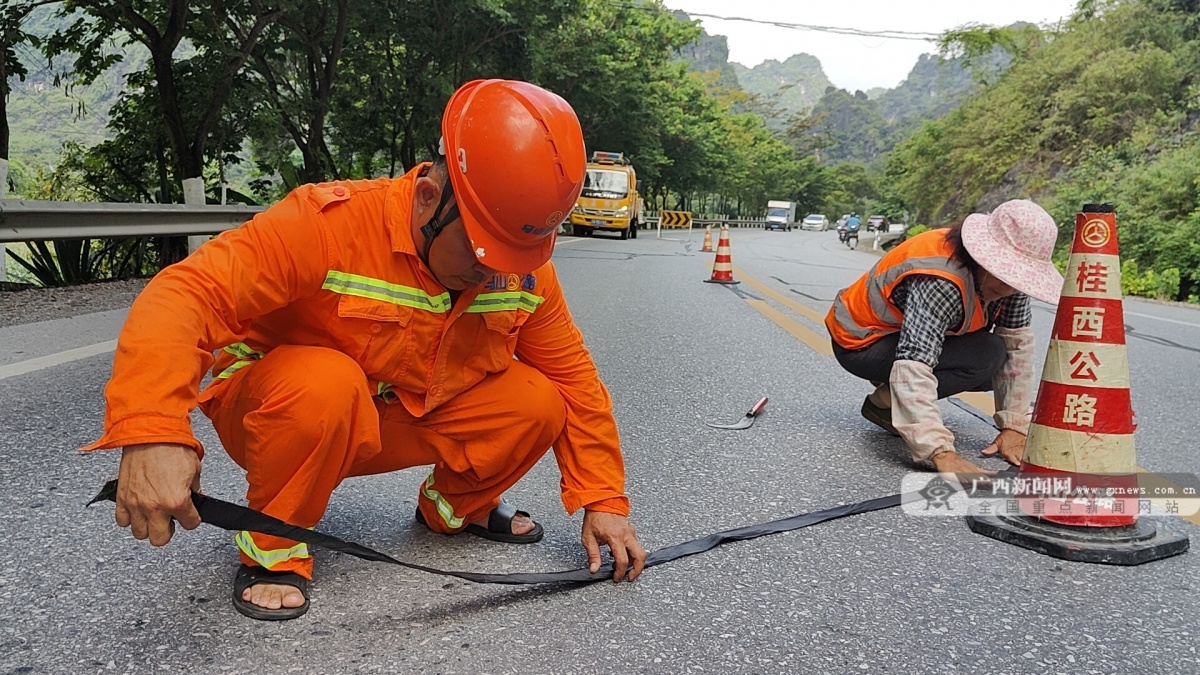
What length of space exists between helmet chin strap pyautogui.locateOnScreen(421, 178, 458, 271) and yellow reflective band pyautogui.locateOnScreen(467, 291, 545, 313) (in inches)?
7.3

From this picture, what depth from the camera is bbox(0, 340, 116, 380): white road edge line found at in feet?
12.9

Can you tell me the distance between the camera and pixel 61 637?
1714 millimetres

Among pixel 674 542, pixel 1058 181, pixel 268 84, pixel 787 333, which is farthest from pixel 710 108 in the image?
pixel 674 542

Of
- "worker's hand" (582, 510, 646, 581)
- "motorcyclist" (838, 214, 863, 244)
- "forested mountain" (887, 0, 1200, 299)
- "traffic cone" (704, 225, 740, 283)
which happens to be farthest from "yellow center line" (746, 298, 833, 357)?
"motorcyclist" (838, 214, 863, 244)

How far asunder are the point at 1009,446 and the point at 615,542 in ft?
6.14

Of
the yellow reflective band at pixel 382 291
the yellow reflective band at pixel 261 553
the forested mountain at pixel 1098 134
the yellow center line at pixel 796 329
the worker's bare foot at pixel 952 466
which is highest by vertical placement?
the forested mountain at pixel 1098 134

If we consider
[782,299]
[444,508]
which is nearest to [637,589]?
[444,508]

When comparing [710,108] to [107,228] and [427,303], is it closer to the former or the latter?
[107,228]

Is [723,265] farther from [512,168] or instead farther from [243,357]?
[512,168]

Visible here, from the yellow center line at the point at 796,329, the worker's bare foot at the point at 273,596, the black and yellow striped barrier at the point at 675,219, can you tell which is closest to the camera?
the worker's bare foot at the point at 273,596

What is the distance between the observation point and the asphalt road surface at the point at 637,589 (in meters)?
1.77

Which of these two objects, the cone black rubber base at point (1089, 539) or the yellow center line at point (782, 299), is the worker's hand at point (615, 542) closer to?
the cone black rubber base at point (1089, 539)

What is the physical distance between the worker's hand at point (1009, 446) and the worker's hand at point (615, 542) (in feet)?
5.77

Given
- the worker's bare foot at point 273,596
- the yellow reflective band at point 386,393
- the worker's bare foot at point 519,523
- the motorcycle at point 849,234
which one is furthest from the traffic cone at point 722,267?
the motorcycle at point 849,234
